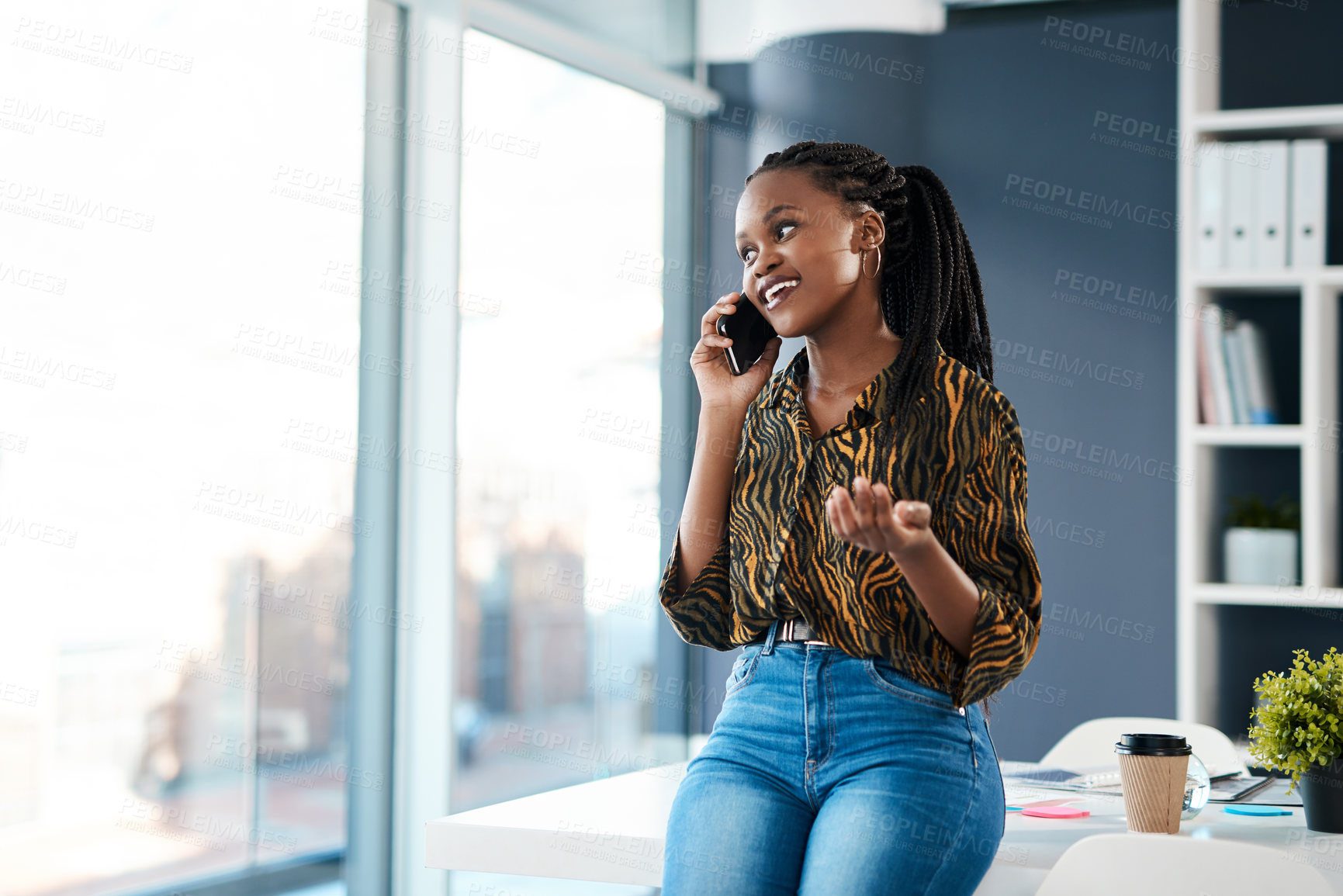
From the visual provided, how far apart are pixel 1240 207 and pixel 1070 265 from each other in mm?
613

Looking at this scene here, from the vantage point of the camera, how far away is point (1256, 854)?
1.10 m

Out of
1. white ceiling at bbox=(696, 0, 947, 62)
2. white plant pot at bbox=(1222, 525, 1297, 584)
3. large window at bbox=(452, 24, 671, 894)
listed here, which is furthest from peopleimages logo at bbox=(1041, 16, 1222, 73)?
white plant pot at bbox=(1222, 525, 1297, 584)

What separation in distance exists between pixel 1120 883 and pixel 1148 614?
2.32 m

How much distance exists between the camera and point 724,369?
4.38ft

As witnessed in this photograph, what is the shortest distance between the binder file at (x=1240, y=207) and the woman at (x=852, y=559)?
1.74 m

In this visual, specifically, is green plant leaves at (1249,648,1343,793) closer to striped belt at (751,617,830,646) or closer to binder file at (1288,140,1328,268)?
striped belt at (751,617,830,646)

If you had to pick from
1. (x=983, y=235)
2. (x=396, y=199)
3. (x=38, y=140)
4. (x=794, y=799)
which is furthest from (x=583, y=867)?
(x=983, y=235)

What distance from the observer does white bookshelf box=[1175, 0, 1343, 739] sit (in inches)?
107

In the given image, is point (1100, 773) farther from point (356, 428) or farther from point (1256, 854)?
point (356, 428)

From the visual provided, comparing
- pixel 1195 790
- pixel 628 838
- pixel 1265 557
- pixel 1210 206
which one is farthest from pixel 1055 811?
pixel 1210 206

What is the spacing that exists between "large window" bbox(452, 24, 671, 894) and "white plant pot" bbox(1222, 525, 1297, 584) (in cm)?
166

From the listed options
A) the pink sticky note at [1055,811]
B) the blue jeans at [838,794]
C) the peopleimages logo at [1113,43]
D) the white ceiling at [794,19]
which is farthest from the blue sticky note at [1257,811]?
the white ceiling at [794,19]

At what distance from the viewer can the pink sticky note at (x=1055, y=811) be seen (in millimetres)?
1533

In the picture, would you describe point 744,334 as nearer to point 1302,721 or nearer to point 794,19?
point 1302,721
